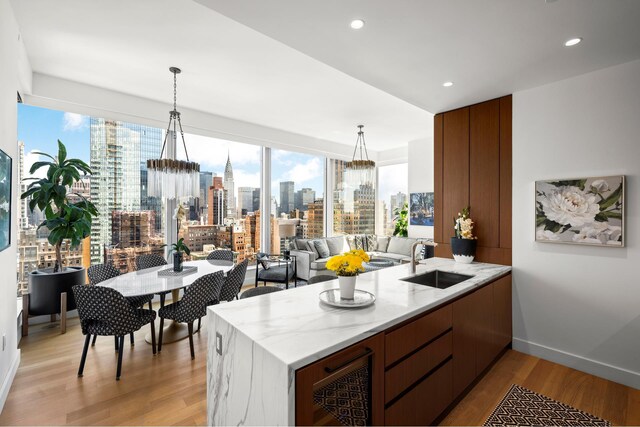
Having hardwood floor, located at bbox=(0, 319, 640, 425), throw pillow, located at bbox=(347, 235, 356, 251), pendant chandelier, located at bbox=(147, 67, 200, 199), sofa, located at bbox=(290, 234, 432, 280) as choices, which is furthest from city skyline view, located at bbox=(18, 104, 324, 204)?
hardwood floor, located at bbox=(0, 319, 640, 425)

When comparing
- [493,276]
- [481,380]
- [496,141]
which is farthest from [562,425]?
[496,141]

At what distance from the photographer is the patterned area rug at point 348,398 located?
4.12ft

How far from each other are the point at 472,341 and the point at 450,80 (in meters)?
2.27

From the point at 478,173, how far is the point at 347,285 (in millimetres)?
2311

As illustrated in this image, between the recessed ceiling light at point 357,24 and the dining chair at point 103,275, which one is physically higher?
the recessed ceiling light at point 357,24

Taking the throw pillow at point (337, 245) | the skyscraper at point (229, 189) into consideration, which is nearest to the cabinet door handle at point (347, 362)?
the skyscraper at point (229, 189)

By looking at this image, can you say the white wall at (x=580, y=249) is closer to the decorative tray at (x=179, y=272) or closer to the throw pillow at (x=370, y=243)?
the decorative tray at (x=179, y=272)

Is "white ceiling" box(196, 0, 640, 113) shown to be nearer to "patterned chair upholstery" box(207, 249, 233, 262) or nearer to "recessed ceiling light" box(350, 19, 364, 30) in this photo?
"recessed ceiling light" box(350, 19, 364, 30)

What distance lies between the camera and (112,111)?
4145 millimetres

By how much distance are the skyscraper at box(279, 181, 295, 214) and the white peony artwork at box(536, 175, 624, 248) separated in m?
4.63

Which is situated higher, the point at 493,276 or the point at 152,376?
the point at 493,276

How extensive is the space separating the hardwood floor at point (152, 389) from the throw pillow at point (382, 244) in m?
4.15

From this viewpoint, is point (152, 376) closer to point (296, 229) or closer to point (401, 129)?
point (296, 229)

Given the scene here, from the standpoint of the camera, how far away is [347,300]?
1838mm
